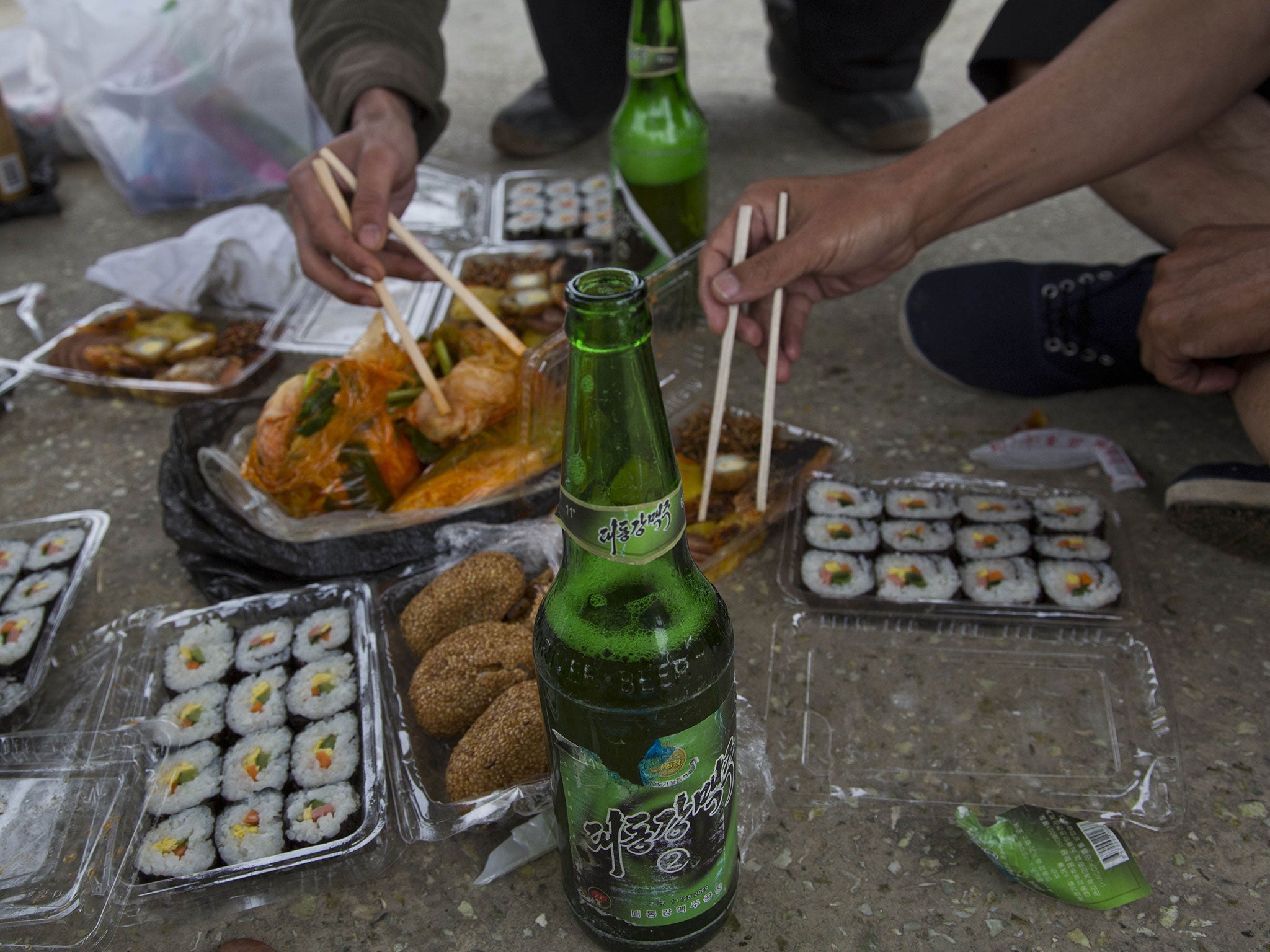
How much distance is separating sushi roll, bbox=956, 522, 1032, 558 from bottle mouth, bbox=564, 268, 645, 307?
0.99 m

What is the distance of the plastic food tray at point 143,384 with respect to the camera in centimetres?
215

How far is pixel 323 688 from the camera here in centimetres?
134

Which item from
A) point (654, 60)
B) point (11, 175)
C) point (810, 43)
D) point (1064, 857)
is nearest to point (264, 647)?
point (1064, 857)

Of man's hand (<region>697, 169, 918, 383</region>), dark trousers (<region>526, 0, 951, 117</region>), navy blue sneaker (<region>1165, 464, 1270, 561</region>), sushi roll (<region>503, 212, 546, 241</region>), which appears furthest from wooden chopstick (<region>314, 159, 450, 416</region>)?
dark trousers (<region>526, 0, 951, 117</region>)

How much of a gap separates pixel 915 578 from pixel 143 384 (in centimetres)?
169

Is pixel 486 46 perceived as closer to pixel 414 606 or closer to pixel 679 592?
pixel 414 606

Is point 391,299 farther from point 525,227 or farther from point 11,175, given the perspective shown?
point 11,175

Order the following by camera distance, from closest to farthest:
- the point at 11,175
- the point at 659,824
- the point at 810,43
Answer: the point at 659,824 < the point at 11,175 < the point at 810,43

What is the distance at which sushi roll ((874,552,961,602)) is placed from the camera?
4.94ft

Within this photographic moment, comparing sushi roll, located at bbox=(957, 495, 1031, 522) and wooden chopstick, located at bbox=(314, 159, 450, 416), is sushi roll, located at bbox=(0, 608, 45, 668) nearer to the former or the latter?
wooden chopstick, located at bbox=(314, 159, 450, 416)

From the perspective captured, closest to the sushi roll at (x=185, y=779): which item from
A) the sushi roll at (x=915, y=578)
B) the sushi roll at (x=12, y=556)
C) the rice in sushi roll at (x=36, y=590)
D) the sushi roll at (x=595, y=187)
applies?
the rice in sushi roll at (x=36, y=590)

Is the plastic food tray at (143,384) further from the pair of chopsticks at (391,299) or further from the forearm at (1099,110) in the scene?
the forearm at (1099,110)

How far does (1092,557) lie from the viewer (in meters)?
1.54

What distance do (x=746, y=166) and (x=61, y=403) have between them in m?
2.12
